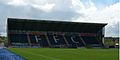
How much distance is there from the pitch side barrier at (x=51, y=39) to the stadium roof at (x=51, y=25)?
1.48m

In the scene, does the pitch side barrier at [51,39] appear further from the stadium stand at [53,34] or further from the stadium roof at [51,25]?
the stadium roof at [51,25]

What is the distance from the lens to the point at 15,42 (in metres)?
95.2

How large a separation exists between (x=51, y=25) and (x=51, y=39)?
5018mm

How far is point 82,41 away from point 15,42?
947 inches

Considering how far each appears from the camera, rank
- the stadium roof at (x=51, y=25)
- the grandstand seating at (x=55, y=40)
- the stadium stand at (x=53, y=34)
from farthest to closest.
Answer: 1. the stadium roof at (x=51, y=25)
2. the stadium stand at (x=53, y=34)
3. the grandstand seating at (x=55, y=40)

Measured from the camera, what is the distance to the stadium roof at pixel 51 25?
3848 inches

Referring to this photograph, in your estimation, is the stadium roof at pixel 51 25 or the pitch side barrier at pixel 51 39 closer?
the pitch side barrier at pixel 51 39

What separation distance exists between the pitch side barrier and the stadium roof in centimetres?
148

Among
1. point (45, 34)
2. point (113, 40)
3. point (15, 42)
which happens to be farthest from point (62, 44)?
point (113, 40)

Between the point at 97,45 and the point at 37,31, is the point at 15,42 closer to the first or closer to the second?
the point at 37,31

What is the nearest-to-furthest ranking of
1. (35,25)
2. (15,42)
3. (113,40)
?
(15,42) → (35,25) → (113,40)

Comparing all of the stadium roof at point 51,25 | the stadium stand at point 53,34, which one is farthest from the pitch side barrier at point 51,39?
the stadium roof at point 51,25

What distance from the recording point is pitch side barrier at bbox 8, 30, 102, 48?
9631 centimetres

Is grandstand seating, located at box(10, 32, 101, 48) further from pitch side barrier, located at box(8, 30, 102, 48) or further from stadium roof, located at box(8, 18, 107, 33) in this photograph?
stadium roof, located at box(8, 18, 107, 33)
